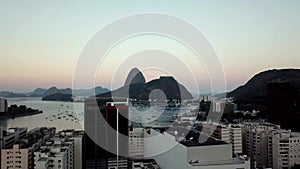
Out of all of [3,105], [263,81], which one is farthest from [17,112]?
[263,81]

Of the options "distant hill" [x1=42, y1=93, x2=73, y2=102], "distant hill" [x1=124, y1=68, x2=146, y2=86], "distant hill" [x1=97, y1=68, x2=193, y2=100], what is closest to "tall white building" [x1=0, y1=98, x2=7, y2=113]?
"distant hill" [x1=42, y1=93, x2=73, y2=102]

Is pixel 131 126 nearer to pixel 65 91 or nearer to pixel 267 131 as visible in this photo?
pixel 65 91

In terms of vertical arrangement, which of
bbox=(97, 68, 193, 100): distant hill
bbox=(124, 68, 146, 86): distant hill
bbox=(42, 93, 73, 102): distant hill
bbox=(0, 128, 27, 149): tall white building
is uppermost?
bbox=(124, 68, 146, 86): distant hill

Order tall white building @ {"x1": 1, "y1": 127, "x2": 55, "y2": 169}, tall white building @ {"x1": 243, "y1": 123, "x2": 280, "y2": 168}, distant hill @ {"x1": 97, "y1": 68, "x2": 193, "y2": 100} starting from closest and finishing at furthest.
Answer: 1. tall white building @ {"x1": 1, "y1": 127, "x2": 55, "y2": 169}
2. distant hill @ {"x1": 97, "y1": 68, "x2": 193, "y2": 100}
3. tall white building @ {"x1": 243, "y1": 123, "x2": 280, "y2": 168}

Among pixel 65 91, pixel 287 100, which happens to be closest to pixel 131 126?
pixel 65 91

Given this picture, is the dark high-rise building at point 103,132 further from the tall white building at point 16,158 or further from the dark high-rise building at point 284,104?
the dark high-rise building at point 284,104

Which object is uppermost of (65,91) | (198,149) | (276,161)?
(65,91)

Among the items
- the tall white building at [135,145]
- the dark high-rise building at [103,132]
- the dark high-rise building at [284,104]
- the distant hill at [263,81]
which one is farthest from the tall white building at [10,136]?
the dark high-rise building at [284,104]

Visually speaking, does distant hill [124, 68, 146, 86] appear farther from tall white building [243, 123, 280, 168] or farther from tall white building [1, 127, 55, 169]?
tall white building [243, 123, 280, 168]
